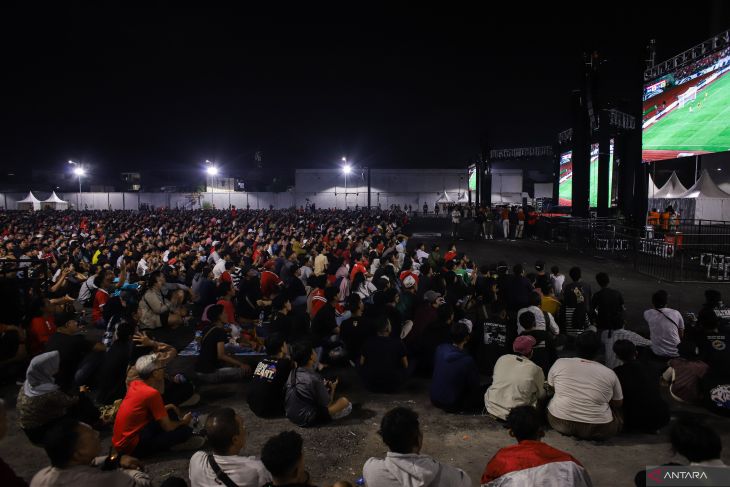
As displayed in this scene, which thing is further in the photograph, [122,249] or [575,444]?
[122,249]

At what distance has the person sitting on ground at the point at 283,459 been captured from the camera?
8.51 feet

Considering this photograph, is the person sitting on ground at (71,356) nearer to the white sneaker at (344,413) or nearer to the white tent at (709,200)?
the white sneaker at (344,413)

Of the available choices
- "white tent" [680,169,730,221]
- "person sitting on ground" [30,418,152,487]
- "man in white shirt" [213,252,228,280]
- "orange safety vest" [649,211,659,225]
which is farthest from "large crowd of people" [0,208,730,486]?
"white tent" [680,169,730,221]

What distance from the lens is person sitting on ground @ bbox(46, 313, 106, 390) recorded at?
5688 mm

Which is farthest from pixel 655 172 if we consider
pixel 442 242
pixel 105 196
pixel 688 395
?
pixel 105 196

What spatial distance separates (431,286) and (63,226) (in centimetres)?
2575

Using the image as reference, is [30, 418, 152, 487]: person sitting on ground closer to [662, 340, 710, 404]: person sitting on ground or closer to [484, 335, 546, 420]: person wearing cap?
[484, 335, 546, 420]: person wearing cap

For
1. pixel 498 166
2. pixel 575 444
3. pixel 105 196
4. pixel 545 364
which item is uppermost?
pixel 498 166

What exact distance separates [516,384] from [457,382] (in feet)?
2.26

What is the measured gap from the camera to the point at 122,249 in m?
14.5

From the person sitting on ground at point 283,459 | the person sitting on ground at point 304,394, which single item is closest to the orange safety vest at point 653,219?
the person sitting on ground at point 304,394

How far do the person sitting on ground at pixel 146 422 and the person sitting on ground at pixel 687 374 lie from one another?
18.5 feet

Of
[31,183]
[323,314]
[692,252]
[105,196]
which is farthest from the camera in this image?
[31,183]

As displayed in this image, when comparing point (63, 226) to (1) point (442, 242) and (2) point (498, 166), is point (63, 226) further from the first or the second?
(2) point (498, 166)
